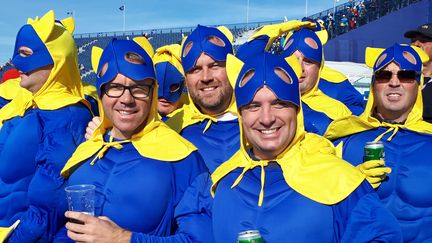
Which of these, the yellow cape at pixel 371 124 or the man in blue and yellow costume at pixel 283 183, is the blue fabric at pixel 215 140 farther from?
the man in blue and yellow costume at pixel 283 183

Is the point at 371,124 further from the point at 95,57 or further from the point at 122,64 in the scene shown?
the point at 95,57

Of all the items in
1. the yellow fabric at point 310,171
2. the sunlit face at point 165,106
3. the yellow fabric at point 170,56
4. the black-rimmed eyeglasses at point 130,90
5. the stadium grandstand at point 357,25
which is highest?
the stadium grandstand at point 357,25

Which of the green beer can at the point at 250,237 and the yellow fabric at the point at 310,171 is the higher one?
the yellow fabric at the point at 310,171

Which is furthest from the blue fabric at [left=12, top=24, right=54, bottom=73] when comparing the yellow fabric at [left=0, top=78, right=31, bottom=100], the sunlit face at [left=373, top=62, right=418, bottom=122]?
the sunlit face at [left=373, top=62, right=418, bottom=122]

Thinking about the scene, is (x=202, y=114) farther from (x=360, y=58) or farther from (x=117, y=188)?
(x=360, y=58)

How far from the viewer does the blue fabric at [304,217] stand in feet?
7.42

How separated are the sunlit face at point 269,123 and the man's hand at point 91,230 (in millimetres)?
760

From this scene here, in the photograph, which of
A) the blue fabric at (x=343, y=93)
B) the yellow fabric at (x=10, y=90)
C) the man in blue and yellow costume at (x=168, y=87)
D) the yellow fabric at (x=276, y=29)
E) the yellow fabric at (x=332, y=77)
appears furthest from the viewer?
the yellow fabric at (x=332, y=77)

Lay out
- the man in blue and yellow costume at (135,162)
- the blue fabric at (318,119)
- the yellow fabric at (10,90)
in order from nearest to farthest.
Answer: the man in blue and yellow costume at (135,162), the blue fabric at (318,119), the yellow fabric at (10,90)

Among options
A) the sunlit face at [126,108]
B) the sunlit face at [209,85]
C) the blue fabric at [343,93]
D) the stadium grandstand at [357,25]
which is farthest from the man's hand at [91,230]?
the stadium grandstand at [357,25]

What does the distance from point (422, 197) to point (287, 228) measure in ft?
4.01

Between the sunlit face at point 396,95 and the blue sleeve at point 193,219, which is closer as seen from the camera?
the blue sleeve at point 193,219

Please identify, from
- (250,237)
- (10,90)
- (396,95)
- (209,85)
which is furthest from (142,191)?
(10,90)

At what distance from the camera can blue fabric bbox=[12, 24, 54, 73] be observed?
11.9 ft
